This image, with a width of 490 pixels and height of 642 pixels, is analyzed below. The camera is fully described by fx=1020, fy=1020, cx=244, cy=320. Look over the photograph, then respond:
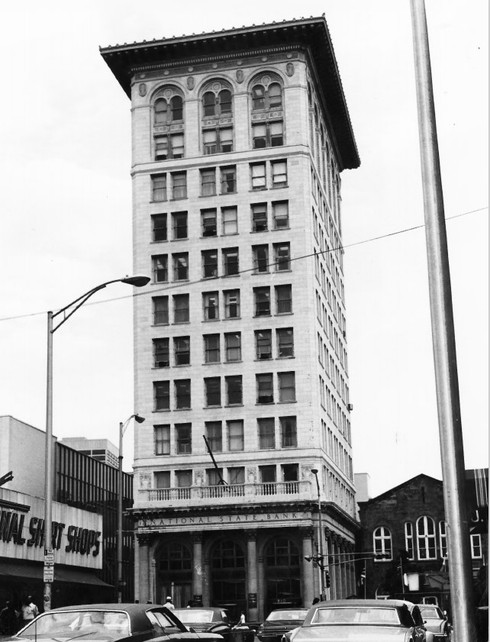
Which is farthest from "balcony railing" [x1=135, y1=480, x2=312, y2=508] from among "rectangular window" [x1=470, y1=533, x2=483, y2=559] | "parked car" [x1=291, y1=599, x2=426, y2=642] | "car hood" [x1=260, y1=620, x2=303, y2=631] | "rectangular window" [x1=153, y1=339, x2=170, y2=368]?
"parked car" [x1=291, y1=599, x2=426, y2=642]

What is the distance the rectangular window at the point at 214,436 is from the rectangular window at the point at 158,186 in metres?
19.8

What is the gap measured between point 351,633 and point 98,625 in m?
3.89

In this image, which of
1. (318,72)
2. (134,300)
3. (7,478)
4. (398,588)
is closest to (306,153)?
(318,72)

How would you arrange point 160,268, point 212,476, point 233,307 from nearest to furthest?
point 212,476, point 233,307, point 160,268

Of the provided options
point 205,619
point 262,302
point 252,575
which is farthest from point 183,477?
point 205,619

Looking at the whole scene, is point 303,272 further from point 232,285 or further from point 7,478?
point 7,478

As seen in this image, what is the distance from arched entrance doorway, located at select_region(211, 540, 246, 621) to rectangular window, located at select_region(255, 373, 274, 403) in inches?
440

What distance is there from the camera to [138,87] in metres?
87.2

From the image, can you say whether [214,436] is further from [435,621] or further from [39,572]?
[435,621]

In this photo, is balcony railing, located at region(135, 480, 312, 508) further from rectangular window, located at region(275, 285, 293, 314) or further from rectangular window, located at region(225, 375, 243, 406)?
rectangular window, located at region(275, 285, 293, 314)

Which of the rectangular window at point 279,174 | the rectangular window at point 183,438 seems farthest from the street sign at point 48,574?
the rectangular window at point 279,174

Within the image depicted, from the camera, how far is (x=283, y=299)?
266 feet

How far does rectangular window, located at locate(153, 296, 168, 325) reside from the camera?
270ft

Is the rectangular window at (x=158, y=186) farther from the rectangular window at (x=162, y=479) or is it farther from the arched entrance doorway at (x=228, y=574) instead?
the arched entrance doorway at (x=228, y=574)
